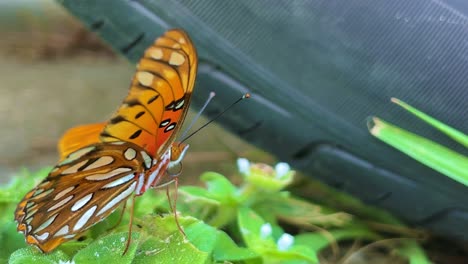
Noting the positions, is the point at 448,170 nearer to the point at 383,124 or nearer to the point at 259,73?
the point at 383,124

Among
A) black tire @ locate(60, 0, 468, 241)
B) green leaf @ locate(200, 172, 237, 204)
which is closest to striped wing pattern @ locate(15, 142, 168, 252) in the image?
green leaf @ locate(200, 172, 237, 204)

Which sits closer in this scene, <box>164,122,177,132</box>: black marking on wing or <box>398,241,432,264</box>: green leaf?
<box>164,122,177,132</box>: black marking on wing

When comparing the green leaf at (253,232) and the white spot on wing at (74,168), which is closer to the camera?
the white spot on wing at (74,168)

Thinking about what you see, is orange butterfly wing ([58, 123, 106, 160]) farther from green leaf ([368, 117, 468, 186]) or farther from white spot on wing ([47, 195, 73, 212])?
green leaf ([368, 117, 468, 186])

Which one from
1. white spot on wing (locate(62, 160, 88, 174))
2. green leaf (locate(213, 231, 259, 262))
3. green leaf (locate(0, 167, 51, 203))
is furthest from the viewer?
green leaf (locate(0, 167, 51, 203))

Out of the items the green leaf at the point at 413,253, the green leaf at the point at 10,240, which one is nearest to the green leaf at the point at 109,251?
the green leaf at the point at 10,240

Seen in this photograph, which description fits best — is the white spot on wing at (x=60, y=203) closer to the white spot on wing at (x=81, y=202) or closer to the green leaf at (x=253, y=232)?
the white spot on wing at (x=81, y=202)
